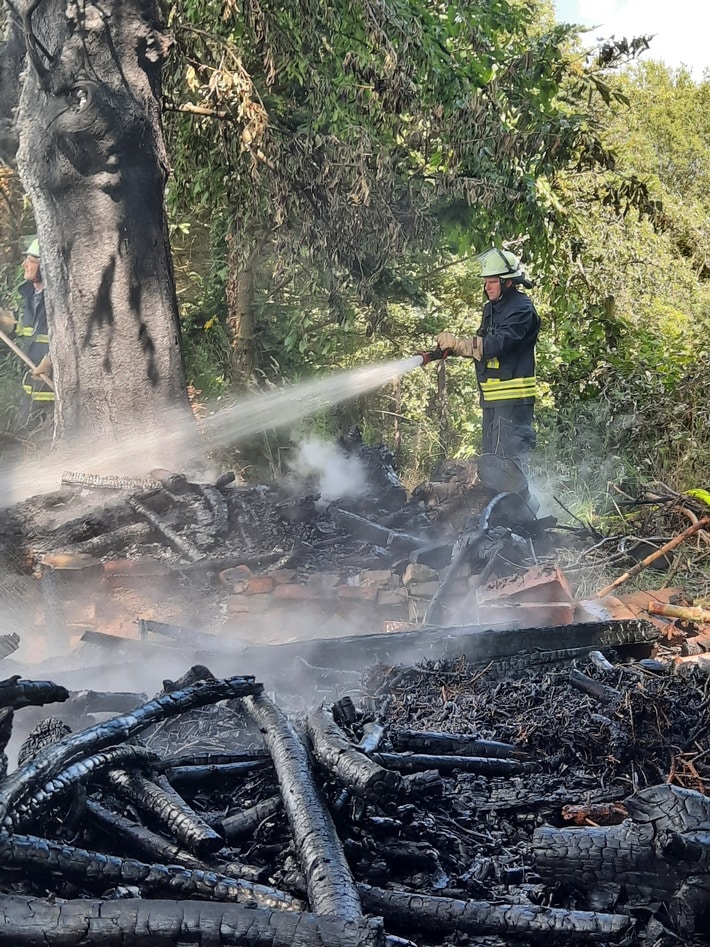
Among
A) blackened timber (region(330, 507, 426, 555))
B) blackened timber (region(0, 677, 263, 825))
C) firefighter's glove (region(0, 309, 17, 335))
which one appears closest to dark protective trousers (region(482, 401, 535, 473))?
blackened timber (region(330, 507, 426, 555))

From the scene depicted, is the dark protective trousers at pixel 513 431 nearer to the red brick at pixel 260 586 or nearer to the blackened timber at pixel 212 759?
the red brick at pixel 260 586

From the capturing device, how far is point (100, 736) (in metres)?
3.14

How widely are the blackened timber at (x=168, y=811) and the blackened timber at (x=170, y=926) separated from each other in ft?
1.22

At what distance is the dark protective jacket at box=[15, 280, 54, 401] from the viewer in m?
9.78

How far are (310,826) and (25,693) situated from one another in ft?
3.89

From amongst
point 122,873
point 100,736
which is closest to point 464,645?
point 100,736

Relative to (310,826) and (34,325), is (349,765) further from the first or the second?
(34,325)

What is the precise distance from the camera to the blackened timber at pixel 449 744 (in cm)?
361

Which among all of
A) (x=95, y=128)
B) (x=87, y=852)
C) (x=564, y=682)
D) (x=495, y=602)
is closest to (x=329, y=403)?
(x=95, y=128)

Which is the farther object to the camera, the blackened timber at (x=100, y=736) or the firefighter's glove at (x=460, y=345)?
the firefighter's glove at (x=460, y=345)

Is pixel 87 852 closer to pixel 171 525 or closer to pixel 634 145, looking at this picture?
pixel 171 525

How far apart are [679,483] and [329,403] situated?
550 centimetres

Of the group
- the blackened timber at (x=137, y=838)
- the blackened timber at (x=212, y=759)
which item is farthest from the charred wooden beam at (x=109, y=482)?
the blackened timber at (x=137, y=838)

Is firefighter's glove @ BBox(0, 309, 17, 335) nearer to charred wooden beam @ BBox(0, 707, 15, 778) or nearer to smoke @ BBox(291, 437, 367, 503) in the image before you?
smoke @ BBox(291, 437, 367, 503)
